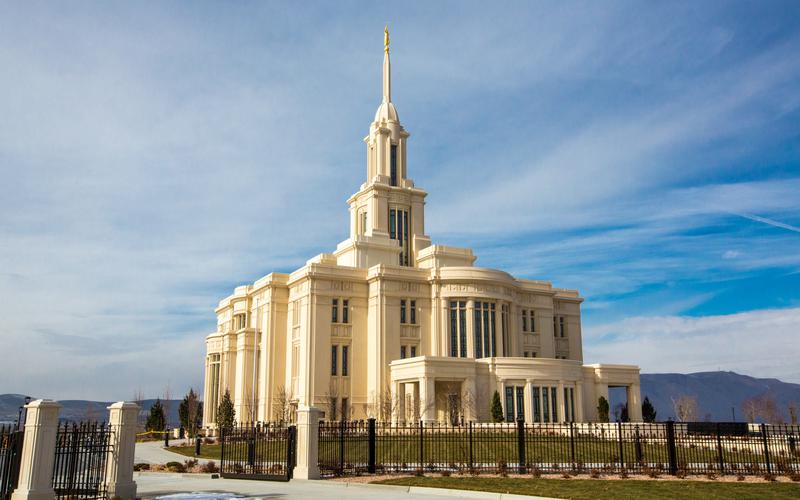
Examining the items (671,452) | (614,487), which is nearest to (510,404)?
(671,452)

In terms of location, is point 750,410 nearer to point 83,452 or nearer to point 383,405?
point 383,405

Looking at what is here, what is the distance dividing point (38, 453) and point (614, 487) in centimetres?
1434

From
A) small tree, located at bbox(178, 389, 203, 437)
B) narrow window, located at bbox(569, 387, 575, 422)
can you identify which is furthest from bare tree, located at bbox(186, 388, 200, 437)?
narrow window, located at bbox(569, 387, 575, 422)

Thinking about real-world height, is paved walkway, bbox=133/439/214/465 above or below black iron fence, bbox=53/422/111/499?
below

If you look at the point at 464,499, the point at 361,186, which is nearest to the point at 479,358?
the point at 361,186

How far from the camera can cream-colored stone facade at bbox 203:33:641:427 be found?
165ft

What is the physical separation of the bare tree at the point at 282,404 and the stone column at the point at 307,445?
31.2 meters

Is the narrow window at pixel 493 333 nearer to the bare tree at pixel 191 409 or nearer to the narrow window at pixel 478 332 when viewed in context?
the narrow window at pixel 478 332

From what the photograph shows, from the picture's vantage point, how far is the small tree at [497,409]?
47.6 m

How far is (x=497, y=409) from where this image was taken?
4781 cm

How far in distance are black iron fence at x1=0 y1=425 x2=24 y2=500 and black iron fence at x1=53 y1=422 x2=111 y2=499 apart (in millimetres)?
781

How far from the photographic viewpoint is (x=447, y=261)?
200 ft

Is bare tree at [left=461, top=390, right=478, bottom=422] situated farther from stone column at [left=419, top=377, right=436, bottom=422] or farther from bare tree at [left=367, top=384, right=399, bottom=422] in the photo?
bare tree at [left=367, top=384, right=399, bottom=422]

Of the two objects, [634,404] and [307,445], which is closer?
[307,445]
